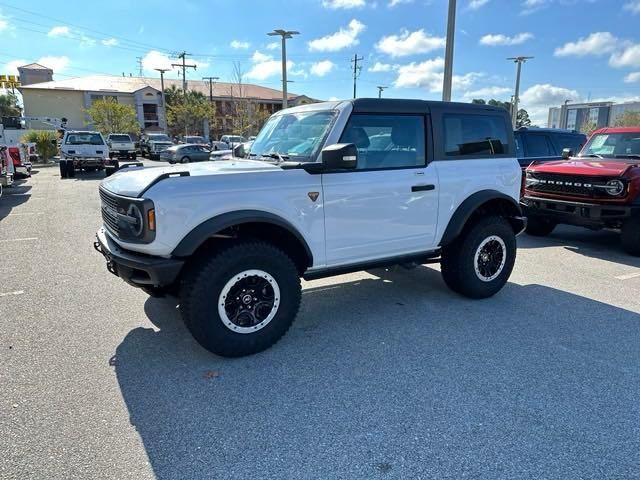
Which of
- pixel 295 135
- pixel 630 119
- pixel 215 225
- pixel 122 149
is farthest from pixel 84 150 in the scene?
pixel 630 119

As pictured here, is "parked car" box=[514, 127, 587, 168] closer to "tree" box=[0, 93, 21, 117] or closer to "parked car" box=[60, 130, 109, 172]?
"parked car" box=[60, 130, 109, 172]

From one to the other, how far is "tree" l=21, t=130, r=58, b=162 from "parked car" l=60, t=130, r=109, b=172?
37.2 ft

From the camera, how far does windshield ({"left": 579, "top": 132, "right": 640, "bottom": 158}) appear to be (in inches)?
302

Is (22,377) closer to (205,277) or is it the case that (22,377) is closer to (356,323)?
(205,277)

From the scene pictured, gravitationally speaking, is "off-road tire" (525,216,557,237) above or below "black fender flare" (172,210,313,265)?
below

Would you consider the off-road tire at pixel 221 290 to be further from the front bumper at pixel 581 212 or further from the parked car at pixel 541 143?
the parked car at pixel 541 143

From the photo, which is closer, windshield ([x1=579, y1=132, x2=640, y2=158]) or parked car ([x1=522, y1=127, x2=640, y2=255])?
parked car ([x1=522, y1=127, x2=640, y2=255])

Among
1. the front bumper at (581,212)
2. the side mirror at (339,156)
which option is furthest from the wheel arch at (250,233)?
the front bumper at (581,212)

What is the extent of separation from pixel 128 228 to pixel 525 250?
6.39 meters

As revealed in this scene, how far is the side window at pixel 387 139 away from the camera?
12.8 feet

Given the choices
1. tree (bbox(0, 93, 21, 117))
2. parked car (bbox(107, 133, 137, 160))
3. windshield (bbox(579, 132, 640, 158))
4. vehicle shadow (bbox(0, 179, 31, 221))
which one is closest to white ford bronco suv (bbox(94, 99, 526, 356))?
windshield (bbox(579, 132, 640, 158))

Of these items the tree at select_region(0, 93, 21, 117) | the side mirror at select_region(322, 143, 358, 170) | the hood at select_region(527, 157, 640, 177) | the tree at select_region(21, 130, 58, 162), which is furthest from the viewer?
the tree at select_region(0, 93, 21, 117)

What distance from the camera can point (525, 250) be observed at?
7.27 meters

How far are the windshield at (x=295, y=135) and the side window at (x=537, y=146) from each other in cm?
723
